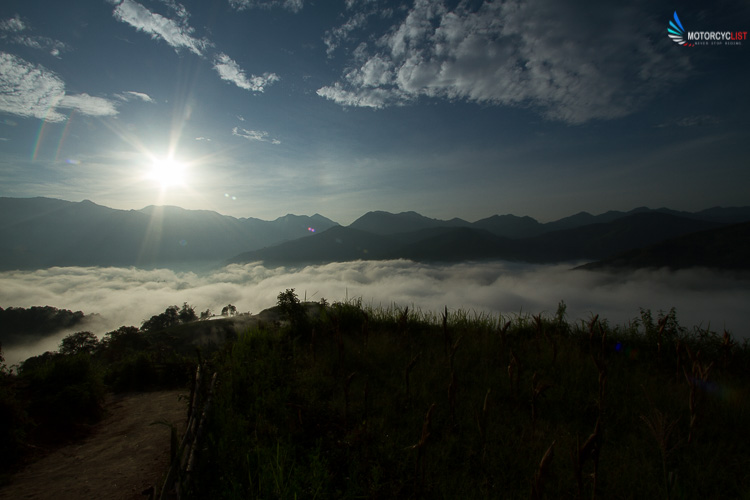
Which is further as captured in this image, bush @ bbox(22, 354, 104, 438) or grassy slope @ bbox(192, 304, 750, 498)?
bush @ bbox(22, 354, 104, 438)

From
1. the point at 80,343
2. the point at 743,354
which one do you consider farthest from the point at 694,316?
the point at 80,343

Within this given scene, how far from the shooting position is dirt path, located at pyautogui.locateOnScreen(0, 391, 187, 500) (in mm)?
3688

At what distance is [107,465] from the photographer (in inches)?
167

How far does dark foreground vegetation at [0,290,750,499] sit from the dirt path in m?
0.67

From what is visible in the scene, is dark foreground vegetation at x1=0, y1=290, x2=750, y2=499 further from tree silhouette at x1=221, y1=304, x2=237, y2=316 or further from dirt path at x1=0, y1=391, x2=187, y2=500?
tree silhouette at x1=221, y1=304, x2=237, y2=316

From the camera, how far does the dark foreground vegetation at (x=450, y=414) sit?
3365 mm

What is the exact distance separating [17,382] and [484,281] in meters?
159

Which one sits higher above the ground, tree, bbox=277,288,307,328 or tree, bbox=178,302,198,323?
tree, bbox=277,288,307,328

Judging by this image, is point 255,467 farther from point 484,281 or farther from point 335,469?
point 484,281

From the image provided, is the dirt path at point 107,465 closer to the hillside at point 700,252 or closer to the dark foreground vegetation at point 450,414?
the dark foreground vegetation at point 450,414

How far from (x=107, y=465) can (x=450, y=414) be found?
16.5ft

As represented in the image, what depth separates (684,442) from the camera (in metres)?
4.04

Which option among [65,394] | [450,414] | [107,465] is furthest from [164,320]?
[450,414]

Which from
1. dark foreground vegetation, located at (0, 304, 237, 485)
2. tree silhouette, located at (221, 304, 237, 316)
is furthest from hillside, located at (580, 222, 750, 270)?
dark foreground vegetation, located at (0, 304, 237, 485)
